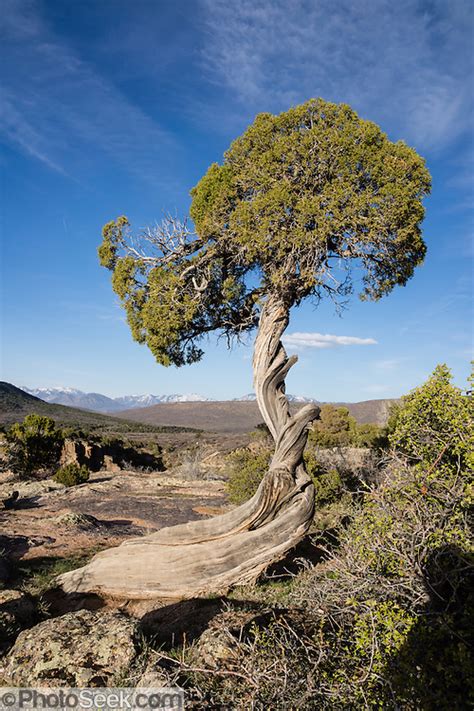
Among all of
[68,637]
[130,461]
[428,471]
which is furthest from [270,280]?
[130,461]

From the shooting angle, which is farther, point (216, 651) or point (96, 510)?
point (96, 510)

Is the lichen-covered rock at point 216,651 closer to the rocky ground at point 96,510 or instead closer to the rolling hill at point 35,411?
the rocky ground at point 96,510

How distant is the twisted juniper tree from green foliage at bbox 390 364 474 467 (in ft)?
10.6

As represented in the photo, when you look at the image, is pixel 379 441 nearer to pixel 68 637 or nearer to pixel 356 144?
pixel 356 144

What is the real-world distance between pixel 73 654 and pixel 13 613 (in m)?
2.05

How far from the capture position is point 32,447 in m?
23.0

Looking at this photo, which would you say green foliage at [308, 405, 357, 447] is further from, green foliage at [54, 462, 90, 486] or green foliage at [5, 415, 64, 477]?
green foliage at [5, 415, 64, 477]

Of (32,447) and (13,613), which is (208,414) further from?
(13,613)

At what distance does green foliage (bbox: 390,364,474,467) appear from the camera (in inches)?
165

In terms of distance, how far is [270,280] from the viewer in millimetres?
8812

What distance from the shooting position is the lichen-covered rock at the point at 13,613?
5.00 meters

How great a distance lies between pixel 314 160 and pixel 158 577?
26.6ft

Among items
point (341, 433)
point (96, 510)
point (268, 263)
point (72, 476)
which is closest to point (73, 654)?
point (268, 263)

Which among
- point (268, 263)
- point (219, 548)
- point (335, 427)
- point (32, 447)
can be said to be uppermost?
point (268, 263)
